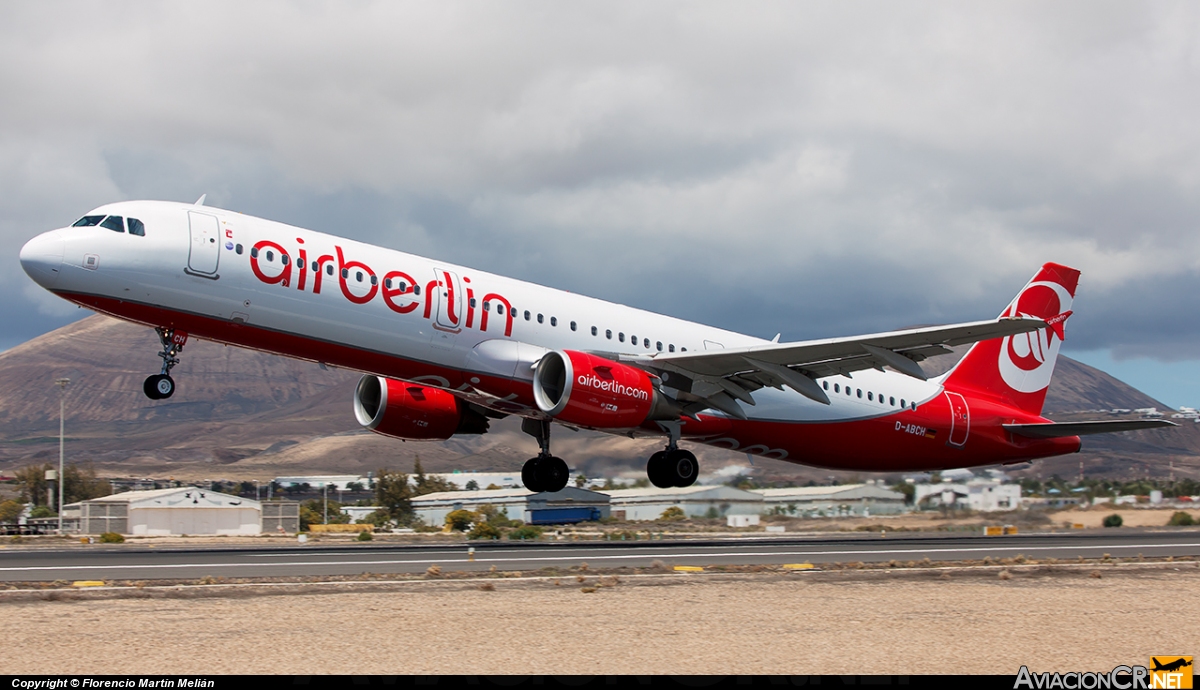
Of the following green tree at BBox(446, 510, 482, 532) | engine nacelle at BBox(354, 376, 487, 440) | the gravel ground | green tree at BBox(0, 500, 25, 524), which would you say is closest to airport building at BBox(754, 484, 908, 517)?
engine nacelle at BBox(354, 376, 487, 440)

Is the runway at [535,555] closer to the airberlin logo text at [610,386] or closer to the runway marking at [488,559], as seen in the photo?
the runway marking at [488,559]

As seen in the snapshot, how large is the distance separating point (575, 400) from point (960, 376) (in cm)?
1605

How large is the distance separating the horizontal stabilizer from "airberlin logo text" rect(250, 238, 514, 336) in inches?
730

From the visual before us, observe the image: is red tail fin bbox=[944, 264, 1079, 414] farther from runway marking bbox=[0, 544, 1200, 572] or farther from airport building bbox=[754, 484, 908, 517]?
runway marking bbox=[0, 544, 1200, 572]

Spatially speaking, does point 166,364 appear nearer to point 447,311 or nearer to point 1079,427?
point 447,311

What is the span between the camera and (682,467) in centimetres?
3052

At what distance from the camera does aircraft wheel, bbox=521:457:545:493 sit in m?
32.2

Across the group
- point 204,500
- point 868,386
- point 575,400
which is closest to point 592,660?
point 575,400

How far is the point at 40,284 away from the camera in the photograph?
2275 centimetres

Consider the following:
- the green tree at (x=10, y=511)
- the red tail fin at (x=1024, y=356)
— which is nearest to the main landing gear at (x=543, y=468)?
the red tail fin at (x=1024, y=356)

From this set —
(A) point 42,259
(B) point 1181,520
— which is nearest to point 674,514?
(B) point 1181,520

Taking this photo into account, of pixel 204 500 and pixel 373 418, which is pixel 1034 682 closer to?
pixel 373 418

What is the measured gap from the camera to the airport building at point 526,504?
4500 centimetres

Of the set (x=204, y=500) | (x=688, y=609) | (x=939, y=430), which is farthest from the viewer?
(x=204, y=500)
